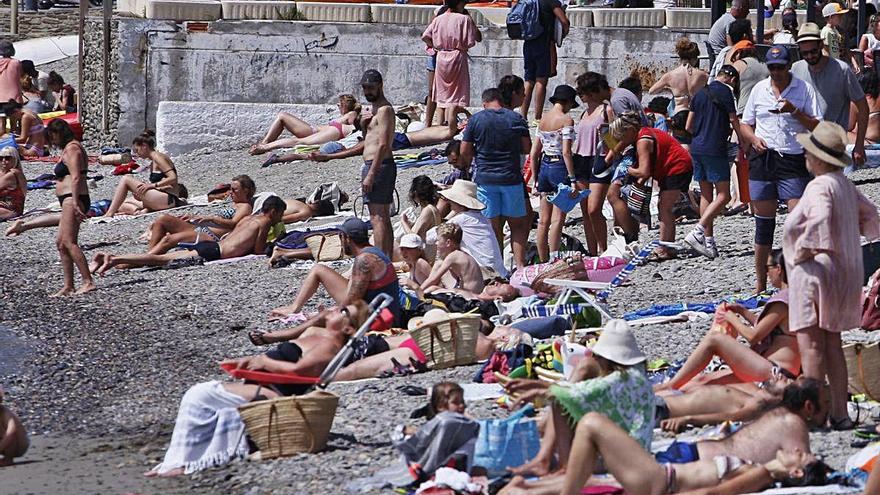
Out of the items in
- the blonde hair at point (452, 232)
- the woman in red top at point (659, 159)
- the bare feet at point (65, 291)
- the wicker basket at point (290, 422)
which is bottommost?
the bare feet at point (65, 291)

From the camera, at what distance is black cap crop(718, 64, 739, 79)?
537 inches

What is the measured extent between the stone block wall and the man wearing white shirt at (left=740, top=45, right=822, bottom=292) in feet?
39.3

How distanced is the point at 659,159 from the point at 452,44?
18.7 ft

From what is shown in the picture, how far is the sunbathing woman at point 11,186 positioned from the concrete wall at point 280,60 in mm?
2800

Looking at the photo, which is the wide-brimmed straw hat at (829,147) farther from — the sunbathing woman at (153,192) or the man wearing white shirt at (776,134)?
the sunbathing woman at (153,192)

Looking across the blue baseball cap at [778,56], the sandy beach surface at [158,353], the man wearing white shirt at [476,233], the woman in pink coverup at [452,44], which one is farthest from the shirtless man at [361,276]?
the woman in pink coverup at [452,44]

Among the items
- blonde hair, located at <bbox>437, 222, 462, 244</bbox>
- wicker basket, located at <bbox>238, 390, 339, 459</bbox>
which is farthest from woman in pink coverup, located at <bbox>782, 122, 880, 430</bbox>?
blonde hair, located at <bbox>437, 222, 462, 244</bbox>

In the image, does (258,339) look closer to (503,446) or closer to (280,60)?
(503,446)

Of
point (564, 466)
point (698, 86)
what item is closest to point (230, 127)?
point (698, 86)

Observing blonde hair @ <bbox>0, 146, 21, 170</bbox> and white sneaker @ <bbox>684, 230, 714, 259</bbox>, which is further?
blonde hair @ <bbox>0, 146, 21, 170</bbox>

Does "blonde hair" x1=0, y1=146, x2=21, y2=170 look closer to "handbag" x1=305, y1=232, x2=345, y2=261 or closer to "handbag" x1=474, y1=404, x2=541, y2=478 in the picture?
"handbag" x1=305, y1=232, x2=345, y2=261

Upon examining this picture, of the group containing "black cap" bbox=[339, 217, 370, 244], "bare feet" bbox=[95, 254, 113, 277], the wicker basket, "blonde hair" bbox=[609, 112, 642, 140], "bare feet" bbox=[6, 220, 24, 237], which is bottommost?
"bare feet" bbox=[6, 220, 24, 237]

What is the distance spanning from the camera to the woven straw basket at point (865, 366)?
337 inches

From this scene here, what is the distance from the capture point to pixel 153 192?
18172mm
